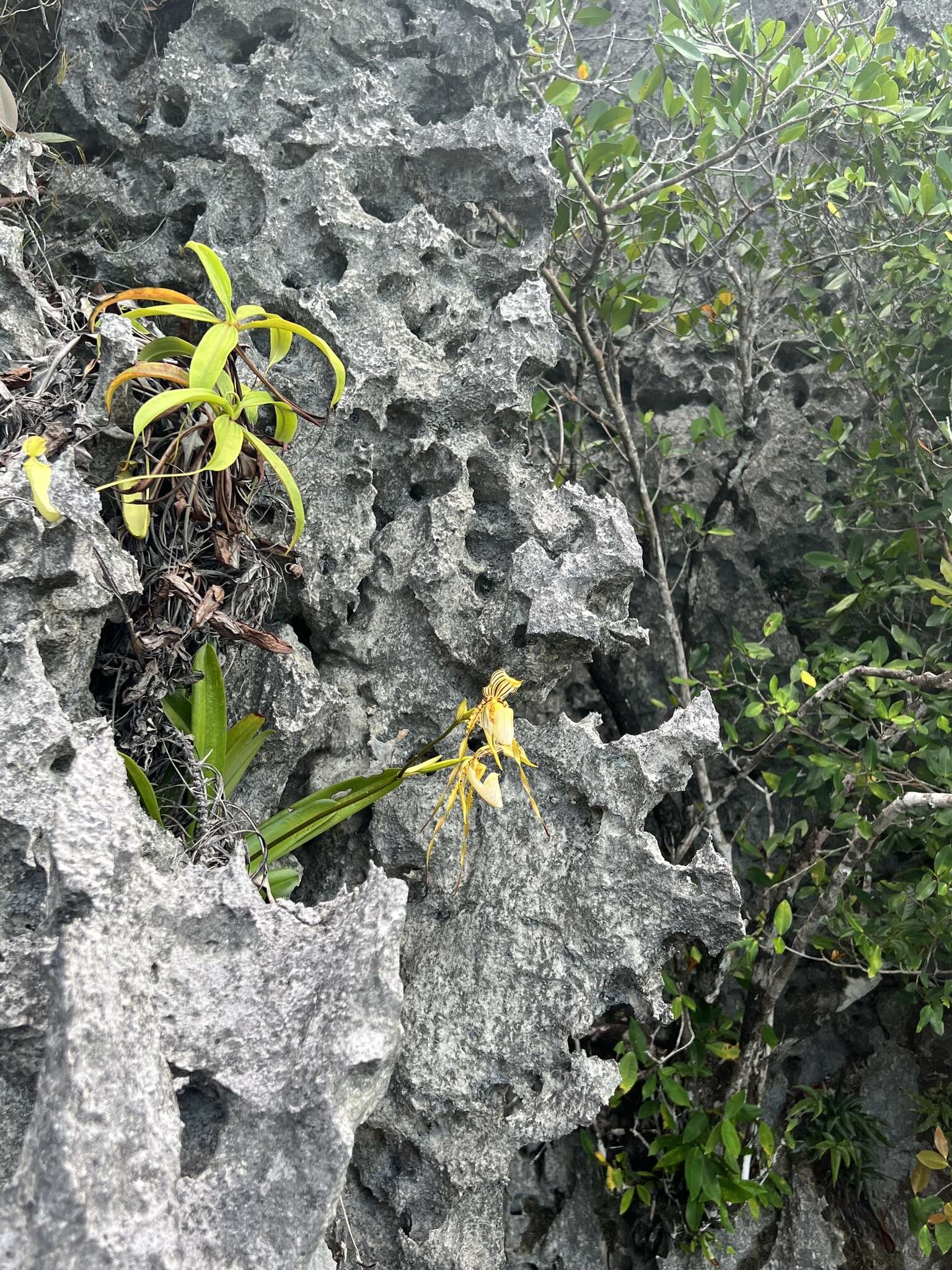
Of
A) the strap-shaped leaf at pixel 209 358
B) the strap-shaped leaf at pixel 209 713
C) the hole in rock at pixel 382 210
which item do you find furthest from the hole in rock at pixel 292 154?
the strap-shaped leaf at pixel 209 713

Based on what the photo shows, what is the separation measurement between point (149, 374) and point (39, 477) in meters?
0.32

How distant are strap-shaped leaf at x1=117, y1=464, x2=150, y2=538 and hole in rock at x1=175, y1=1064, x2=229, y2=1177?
3.27 ft

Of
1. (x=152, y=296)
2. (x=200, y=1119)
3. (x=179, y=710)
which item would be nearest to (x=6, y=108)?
(x=152, y=296)

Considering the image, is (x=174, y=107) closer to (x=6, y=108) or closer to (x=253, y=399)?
(x=6, y=108)

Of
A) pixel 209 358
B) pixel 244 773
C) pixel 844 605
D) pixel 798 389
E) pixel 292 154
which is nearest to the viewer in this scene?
pixel 209 358

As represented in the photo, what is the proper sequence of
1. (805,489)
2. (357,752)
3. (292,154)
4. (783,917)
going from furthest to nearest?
(805,489)
(292,154)
(783,917)
(357,752)

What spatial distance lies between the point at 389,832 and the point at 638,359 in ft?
7.08

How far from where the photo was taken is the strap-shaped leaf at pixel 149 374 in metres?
1.83

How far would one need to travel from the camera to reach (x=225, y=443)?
1.81m

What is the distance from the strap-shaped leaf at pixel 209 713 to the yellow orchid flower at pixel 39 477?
16.3 inches

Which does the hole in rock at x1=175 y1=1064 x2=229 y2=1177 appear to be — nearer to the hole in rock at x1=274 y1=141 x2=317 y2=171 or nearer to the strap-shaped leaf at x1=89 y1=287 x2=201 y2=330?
the strap-shaped leaf at x1=89 y1=287 x2=201 y2=330

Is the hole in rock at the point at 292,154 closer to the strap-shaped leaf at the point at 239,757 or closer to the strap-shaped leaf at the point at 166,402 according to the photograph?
the strap-shaped leaf at the point at 166,402

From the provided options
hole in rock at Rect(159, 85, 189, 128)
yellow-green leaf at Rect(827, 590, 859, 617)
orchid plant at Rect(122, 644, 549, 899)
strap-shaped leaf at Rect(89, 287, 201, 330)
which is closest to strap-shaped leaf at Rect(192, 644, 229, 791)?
orchid plant at Rect(122, 644, 549, 899)

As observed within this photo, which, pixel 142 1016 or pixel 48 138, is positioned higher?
pixel 48 138
